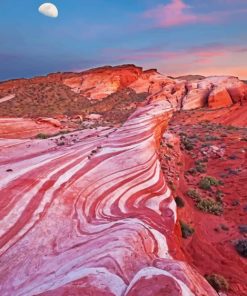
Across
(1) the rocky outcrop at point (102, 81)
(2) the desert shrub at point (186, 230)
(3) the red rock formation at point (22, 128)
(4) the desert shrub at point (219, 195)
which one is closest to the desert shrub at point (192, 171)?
(4) the desert shrub at point (219, 195)

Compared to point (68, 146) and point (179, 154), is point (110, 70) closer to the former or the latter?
point (179, 154)

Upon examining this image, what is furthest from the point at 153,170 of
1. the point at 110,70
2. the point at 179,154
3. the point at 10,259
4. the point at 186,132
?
the point at 110,70

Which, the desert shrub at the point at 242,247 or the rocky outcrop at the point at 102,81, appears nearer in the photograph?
the desert shrub at the point at 242,247

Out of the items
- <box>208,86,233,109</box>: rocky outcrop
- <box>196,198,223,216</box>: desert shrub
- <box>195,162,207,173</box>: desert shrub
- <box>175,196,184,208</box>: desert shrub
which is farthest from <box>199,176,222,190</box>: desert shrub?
<box>208,86,233,109</box>: rocky outcrop

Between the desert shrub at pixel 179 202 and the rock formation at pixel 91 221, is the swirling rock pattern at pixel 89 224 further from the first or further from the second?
the desert shrub at pixel 179 202

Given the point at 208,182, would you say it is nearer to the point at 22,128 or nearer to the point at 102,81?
the point at 22,128
